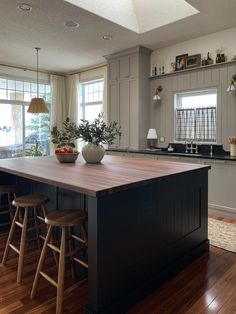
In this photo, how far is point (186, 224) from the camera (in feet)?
8.06

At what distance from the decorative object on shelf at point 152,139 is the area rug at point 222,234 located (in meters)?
1.96

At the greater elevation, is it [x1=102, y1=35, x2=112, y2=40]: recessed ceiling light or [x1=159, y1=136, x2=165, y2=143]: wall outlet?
[x1=102, y1=35, x2=112, y2=40]: recessed ceiling light

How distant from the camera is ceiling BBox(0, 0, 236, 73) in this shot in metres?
3.46

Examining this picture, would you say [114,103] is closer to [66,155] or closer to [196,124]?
[196,124]

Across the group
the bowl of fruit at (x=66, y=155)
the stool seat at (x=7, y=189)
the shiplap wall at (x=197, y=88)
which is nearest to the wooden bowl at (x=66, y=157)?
the bowl of fruit at (x=66, y=155)

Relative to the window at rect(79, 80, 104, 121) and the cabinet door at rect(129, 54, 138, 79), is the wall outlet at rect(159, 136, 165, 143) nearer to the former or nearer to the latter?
the cabinet door at rect(129, 54, 138, 79)

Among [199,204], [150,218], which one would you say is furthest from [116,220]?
[199,204]

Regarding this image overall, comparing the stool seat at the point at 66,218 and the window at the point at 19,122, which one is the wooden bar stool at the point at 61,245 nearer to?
the stool seat at the point at 66,218

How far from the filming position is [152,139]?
17.1ft

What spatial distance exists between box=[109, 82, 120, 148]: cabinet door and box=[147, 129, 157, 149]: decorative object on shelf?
71cm

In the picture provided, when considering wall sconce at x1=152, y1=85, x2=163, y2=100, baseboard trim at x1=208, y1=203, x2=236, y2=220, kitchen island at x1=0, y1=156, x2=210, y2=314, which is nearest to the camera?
kitchen island at x1=0, y1=156, x2=210, y2=314

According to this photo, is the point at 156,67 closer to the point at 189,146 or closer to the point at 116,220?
the point at 189,146


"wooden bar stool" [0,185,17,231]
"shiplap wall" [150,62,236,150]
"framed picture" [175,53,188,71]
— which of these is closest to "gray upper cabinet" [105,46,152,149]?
"shiplap wall" [150,62,236,150]

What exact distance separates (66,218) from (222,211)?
2758 millimetres
